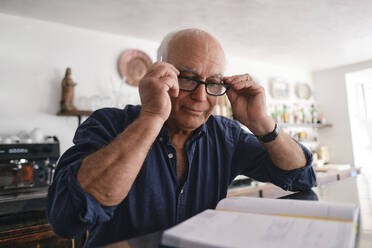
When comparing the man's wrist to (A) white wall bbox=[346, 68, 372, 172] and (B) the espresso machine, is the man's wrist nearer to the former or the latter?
(B) the espresso machine

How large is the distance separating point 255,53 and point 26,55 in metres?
3.01

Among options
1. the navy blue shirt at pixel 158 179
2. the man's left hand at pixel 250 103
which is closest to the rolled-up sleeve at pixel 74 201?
the navy blue shirt at pixel 158 179

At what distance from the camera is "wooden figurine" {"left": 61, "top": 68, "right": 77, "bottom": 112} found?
8.32 feet

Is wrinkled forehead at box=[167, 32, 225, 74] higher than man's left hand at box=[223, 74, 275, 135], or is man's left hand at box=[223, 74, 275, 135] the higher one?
wrinkled forehead at box=[167, 32, 225, 74]

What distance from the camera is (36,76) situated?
2.53 m

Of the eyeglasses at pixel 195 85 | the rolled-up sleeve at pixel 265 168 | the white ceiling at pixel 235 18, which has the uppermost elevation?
the white ceiling at pixel 235 18

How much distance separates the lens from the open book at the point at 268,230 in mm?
380

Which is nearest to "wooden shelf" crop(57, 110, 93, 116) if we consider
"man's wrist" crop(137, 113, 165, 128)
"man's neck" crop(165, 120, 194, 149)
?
"man's neck" crop(165, 120, 194, 149)

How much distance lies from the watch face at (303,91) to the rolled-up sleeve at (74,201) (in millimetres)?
4762

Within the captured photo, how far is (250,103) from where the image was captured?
1.07m

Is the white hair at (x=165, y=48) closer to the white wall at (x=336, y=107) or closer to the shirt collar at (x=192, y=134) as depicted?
the shirt collar at (x=192, y=134)

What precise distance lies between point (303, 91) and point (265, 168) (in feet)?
14.2

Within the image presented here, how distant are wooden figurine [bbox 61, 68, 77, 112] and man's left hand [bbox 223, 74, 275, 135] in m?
1.97

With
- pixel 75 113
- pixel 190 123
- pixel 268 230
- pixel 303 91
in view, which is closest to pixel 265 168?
pixel 190 123
